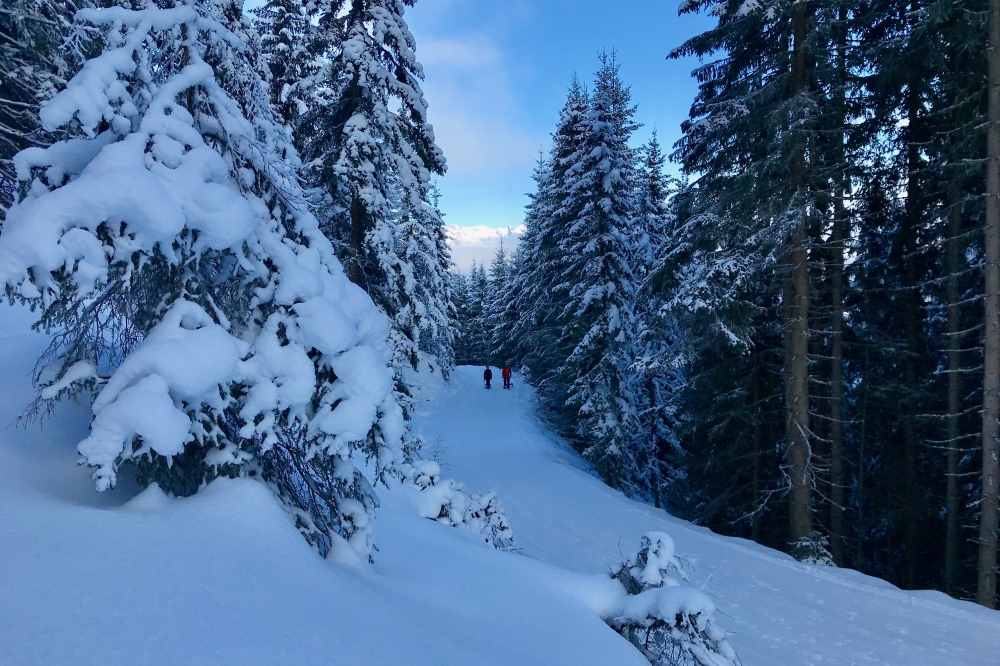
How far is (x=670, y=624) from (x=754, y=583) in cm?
580

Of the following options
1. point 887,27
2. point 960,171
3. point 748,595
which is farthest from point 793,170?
point 748,595

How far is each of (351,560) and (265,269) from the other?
198 centimetres

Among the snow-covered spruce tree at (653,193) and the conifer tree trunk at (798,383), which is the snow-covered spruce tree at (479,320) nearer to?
the snow-covered spruce tree at (653,193)

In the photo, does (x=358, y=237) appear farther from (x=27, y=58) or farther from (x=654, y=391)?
(x=654, y=391)

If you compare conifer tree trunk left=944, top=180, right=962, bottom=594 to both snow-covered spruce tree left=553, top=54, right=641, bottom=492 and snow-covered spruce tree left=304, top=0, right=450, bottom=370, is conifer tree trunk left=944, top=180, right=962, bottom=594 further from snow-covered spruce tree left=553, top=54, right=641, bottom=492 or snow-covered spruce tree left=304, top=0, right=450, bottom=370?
snow-covered spruce tree left=304, top=0, right=450, bottom=370

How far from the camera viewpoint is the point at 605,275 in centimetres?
1794

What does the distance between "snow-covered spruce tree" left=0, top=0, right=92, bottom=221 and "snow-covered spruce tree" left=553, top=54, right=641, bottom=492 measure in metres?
14.0

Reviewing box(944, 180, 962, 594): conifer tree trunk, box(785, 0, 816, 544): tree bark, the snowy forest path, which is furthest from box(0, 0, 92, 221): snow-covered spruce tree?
box(944, 180, 962, 594): conifer tree trunk

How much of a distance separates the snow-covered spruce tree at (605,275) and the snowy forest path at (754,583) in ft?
8.12

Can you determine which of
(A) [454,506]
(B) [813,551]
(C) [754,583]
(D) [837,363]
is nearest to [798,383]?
(D) [837,363]

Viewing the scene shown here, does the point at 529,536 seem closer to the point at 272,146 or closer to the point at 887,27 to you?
the point at 272,146

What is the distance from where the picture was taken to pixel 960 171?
391 inches

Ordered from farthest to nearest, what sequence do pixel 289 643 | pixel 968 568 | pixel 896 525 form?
pixel 896 525 < pixel 968 568 < pixel 289 643

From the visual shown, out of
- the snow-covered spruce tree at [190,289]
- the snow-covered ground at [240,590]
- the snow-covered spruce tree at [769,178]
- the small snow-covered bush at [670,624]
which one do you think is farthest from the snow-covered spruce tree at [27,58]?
the snow-covered spruce tree at [769,178]
